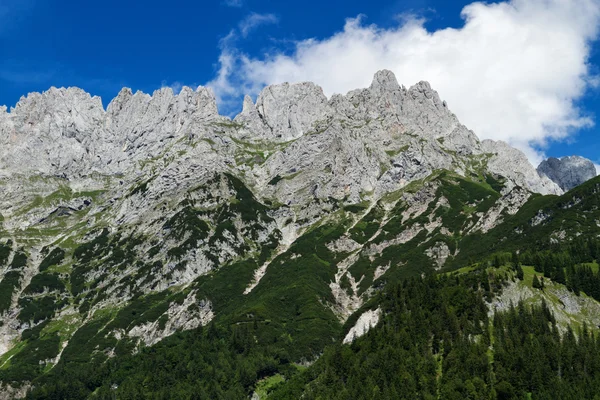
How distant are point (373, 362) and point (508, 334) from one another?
39637 millimetres

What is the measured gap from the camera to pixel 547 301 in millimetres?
179750

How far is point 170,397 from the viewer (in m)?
200

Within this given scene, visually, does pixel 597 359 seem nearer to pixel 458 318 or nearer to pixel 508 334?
pixel 508 334

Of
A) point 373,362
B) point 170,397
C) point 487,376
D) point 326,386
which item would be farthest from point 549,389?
point 170,397

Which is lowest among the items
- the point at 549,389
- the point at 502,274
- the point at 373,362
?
the point at 549,389

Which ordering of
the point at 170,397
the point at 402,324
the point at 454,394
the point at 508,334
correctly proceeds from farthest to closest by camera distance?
the point at 170,397, the point at 402,324, the point at 508,334, the point at 454,394

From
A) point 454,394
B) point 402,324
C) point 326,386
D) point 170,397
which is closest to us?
point 454,394

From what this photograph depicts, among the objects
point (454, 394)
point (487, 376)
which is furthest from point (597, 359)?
point (454, 394)

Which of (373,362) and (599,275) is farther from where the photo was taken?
(599,275)

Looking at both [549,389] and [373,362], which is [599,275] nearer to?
[549,389]

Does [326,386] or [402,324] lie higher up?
[402,324]

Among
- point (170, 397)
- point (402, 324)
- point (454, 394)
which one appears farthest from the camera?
point (170, 397)

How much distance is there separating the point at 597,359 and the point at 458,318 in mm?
40300

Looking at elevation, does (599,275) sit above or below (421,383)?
above
